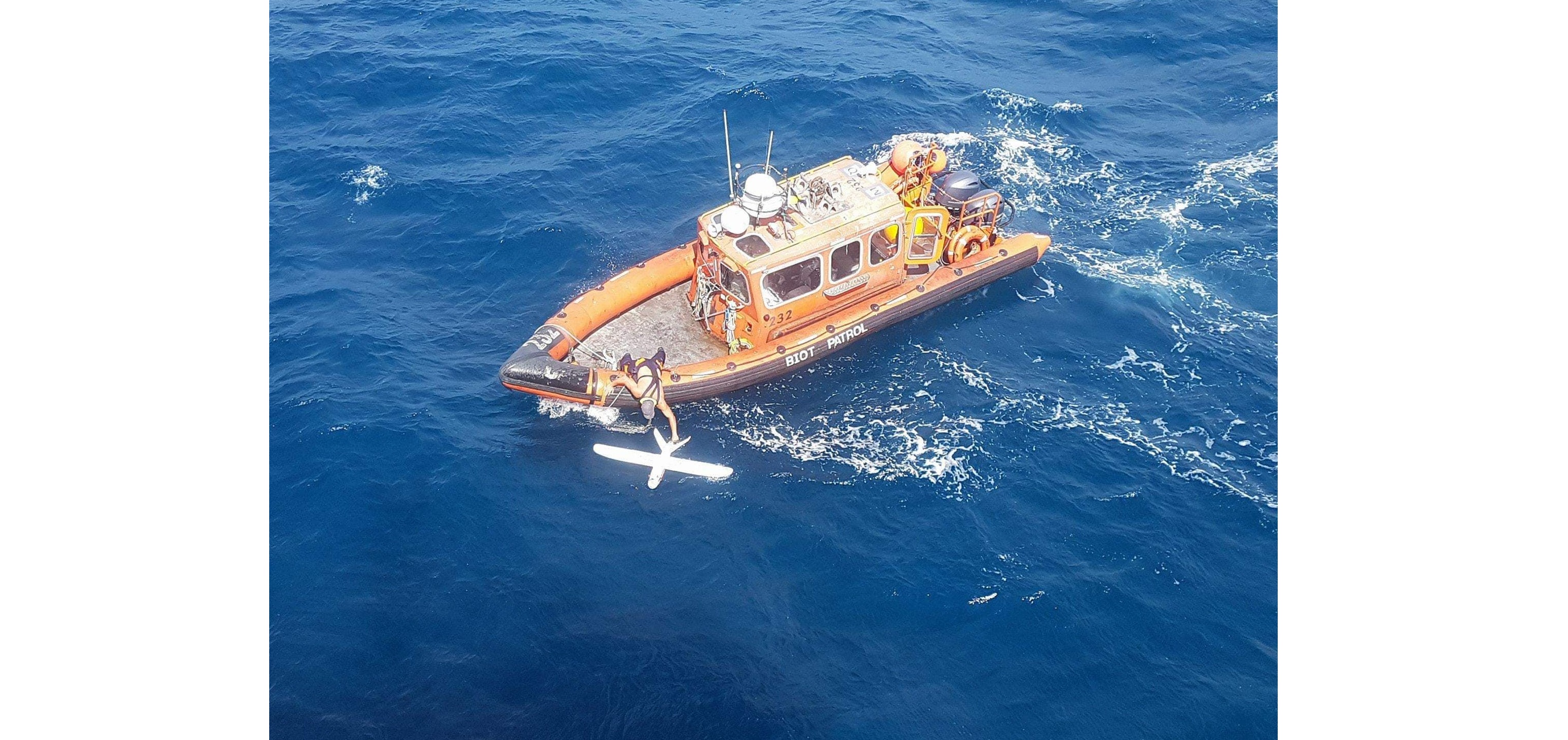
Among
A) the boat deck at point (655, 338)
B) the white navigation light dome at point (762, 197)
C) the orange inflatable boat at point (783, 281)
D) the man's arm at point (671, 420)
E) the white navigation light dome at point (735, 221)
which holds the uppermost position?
the white navigation light dome at point (762, 197)

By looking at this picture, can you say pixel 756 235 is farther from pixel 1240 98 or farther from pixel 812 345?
pixel 1240 98

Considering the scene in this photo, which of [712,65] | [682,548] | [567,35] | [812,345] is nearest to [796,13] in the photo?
[712,65]

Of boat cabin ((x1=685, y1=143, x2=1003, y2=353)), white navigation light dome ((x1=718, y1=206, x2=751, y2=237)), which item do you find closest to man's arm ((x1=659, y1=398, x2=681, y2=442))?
boat cabin ((x1=685, y1=143, x2=1003, y2=353))

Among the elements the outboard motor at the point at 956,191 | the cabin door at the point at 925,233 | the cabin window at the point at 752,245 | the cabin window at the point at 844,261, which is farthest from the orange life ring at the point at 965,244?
the cabin window at the point at 752,245

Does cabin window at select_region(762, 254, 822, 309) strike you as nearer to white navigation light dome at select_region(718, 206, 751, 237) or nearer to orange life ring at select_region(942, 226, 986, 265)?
white navigation light dome at select_region(718, 206, 751, 237)

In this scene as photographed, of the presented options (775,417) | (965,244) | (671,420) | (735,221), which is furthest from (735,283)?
(965,244)

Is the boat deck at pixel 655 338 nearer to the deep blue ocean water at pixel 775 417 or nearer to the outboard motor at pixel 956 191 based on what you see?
the deep blue ocean water at pixel 775 417
